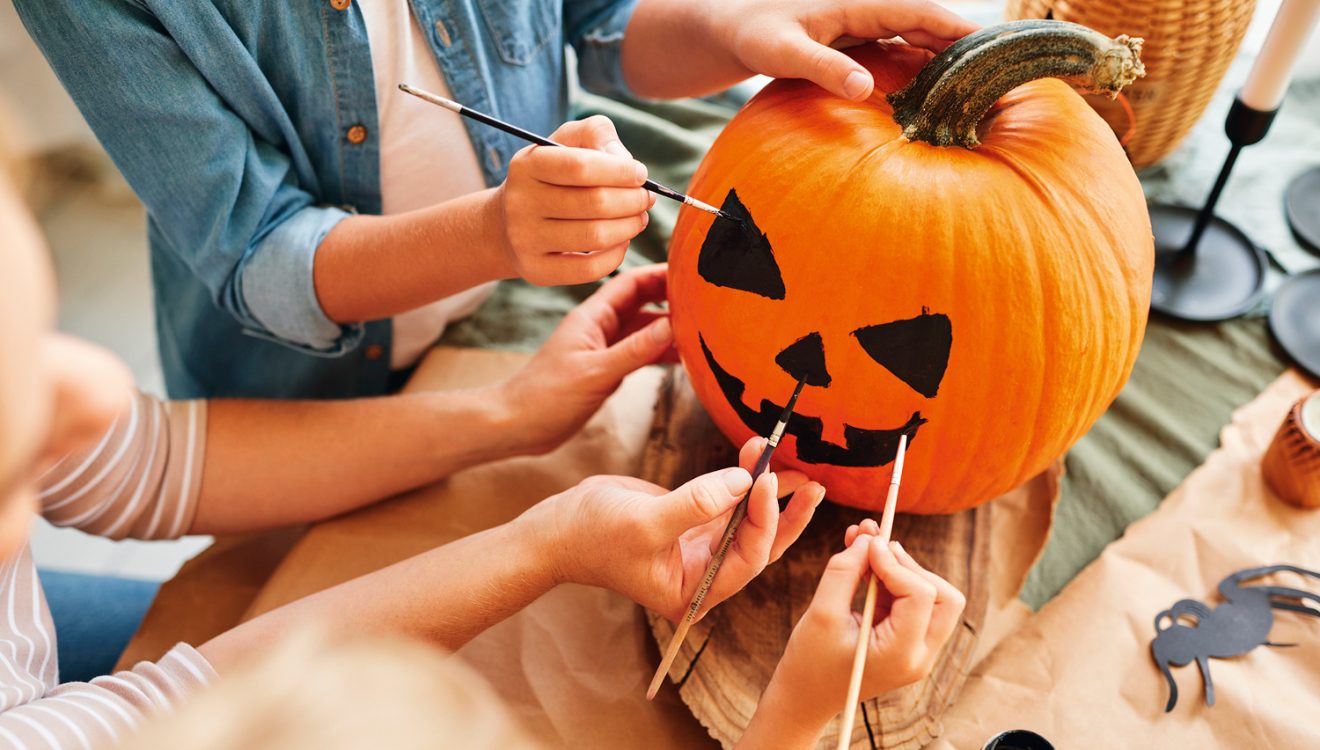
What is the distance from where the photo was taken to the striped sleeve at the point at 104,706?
0.58 meters

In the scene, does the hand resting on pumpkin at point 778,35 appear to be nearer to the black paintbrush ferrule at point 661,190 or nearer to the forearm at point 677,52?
the forearm at point 677,52

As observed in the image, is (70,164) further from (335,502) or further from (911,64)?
(911,64)

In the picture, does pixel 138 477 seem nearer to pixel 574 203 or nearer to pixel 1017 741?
pixel 574 203

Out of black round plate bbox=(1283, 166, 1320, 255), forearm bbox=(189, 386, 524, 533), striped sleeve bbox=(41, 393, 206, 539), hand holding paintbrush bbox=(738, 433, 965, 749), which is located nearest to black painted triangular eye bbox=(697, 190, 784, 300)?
hand holding paintbrush bbox=(738, 433, 965, 749)

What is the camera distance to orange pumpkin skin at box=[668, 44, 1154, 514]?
2.07ft

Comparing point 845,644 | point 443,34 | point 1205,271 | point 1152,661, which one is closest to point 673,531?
point 845,644

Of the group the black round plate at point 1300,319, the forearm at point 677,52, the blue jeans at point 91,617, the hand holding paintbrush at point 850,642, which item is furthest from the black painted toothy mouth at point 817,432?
the blue jeans at point 91,617

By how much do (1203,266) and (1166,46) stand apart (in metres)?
0.28

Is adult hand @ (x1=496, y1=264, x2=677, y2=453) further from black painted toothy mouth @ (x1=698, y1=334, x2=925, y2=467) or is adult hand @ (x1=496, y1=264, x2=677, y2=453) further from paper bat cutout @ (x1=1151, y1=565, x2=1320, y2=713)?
paper bat cutout @ (x1=1151, y1=565, x2=1320, y2=713)

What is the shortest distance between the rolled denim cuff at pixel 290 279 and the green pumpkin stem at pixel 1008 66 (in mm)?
555

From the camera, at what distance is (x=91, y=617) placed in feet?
3.06

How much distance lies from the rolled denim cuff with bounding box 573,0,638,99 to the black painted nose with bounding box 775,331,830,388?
1.77 ft

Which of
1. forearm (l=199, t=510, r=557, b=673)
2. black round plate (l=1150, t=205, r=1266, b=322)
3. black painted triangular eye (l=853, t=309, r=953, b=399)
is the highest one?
black painted triangular eye (l=853, t=309, r=953, b=399)

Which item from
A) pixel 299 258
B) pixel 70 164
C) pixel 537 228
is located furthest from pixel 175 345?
pixel 70 164
